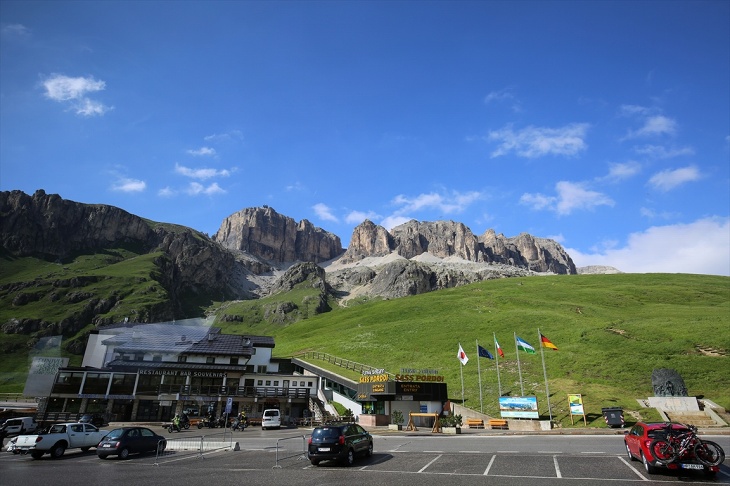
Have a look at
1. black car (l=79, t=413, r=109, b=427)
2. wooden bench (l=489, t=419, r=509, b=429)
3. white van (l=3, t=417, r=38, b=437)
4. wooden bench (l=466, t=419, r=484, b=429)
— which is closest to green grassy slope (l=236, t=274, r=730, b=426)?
wooden bench (l=466, t=419, r=484, b=429)

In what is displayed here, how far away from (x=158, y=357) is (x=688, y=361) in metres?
74.3

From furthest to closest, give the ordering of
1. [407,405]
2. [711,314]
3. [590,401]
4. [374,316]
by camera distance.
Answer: [374,316], [711,314], [407,405], [590,401]

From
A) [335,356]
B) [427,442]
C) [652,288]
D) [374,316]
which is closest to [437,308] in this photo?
[374,316]

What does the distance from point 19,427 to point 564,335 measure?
71.7m

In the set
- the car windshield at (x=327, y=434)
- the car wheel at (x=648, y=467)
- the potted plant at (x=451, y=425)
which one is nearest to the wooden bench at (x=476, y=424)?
the potted plant at (x=451, y=425)

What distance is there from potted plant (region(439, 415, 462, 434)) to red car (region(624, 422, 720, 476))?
63.9 feet

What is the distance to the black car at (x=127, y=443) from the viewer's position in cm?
2472

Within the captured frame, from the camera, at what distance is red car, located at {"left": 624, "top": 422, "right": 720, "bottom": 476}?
15.2m

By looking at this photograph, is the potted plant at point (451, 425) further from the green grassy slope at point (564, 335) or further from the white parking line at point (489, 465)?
the white parking line at point (489, 465)

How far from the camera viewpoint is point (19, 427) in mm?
37312

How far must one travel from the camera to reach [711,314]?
2862 inches

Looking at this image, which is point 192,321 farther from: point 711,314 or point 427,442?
point 711,314

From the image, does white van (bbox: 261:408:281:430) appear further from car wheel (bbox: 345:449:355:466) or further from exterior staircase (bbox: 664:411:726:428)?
exterior staircase (bbox: 664:411:726:428)

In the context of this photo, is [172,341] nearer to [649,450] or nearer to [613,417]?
[613,417]
